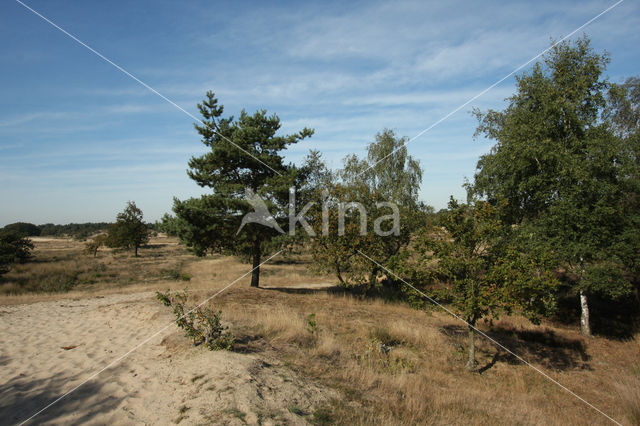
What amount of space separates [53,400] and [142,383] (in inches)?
55.0

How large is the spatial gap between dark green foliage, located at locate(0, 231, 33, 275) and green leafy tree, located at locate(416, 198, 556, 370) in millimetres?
35526

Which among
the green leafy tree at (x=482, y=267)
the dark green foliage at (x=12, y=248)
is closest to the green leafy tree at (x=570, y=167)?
the green leafy tree at (x=482, y=267)

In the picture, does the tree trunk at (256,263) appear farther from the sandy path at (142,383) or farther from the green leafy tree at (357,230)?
the sandy path at (142,383)

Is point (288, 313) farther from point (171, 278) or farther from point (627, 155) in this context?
point (171, 278)

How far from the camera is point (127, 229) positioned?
46.8 metres

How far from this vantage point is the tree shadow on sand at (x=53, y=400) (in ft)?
18.1

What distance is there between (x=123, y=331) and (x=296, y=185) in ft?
35.7

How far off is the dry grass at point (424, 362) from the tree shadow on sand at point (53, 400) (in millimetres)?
3299

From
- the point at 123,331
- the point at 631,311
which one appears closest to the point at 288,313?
the point at 123,331

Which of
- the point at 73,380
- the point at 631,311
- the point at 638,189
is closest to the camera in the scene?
the point at 73,380

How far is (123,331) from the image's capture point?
10.5 m

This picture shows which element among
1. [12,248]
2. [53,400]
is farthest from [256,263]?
[12,248]

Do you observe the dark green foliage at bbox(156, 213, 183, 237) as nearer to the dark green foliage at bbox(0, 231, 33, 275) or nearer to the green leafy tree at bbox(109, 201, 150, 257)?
the dark green foliage at bbox(0, 231, 33, 275)

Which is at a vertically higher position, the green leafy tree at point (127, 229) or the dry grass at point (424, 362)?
the green leafy tree at point (127, 229)
